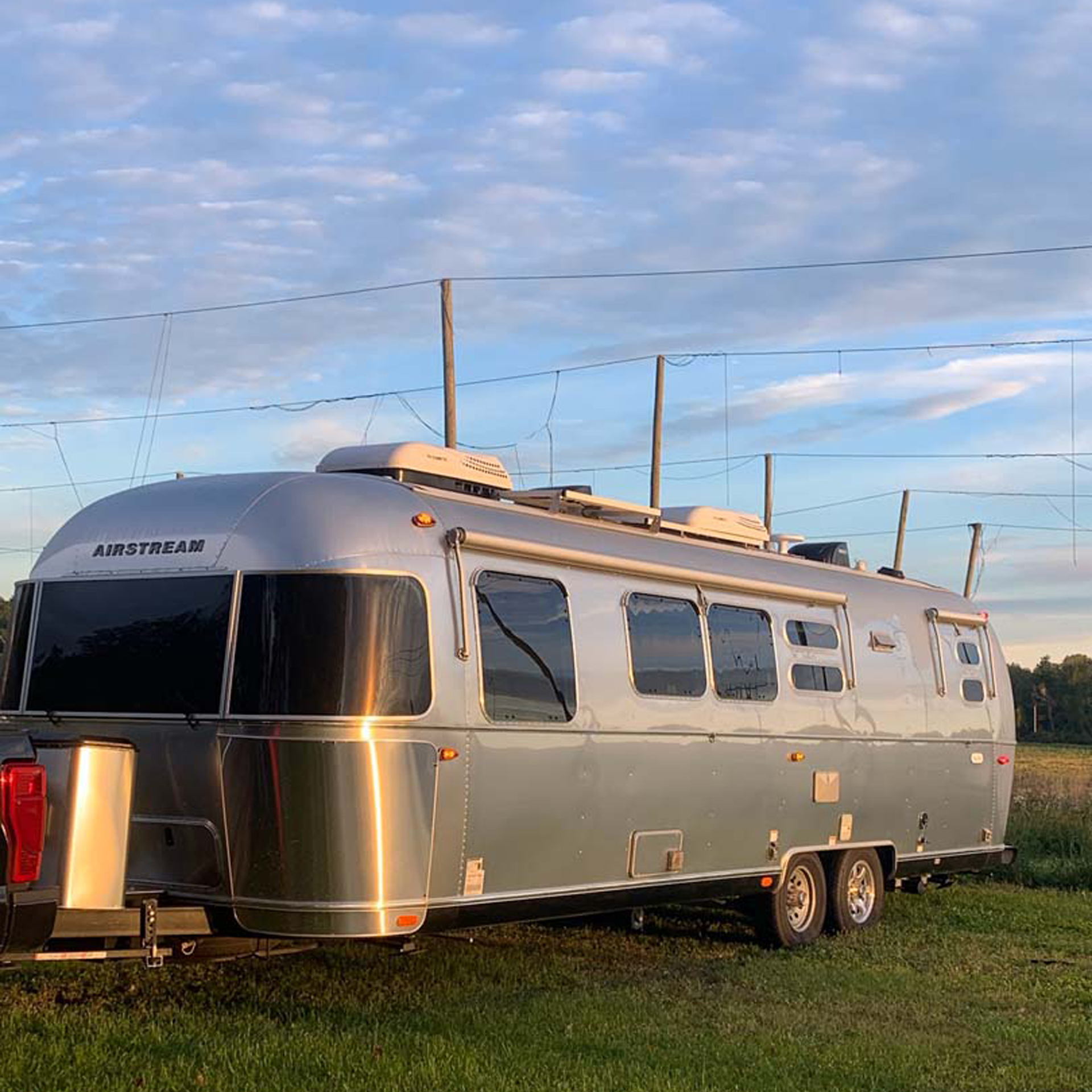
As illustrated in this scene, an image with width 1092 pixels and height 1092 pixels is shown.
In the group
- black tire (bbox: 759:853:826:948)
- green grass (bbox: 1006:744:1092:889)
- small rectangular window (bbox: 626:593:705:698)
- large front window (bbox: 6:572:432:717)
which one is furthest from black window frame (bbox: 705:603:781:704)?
green grass (bbox: 1006:744:1092:889)

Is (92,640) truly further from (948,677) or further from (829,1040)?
(948,677)

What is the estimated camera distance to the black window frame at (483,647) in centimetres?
945

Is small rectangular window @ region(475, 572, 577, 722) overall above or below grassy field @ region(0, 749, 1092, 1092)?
above

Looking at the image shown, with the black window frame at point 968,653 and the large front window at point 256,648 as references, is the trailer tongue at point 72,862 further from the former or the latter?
the black window frame at point 968,653

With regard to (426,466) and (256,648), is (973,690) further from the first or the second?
(256,648)

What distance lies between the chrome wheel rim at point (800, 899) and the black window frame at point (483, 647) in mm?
3643

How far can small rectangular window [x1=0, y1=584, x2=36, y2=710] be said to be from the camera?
973cm

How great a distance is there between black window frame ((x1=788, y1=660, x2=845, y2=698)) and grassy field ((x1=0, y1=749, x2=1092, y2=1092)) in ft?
6.54

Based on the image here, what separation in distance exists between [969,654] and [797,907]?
397 centimetres

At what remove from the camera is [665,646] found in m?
11.3

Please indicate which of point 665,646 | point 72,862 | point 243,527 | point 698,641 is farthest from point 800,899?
point 72,862

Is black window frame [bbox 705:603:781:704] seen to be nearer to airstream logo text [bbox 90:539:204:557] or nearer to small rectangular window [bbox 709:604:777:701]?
small rectangular window [bbox 709:604:777:701]

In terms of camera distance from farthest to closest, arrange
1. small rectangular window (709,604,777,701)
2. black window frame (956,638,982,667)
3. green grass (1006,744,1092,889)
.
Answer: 1. green grass (1006,744,1092,889)
2. black window frame (956,638,982,667)
3. small rectangular window (709,604,777,701)

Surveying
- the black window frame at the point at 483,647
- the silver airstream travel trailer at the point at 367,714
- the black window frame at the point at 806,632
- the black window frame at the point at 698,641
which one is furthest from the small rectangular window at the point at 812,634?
the black window frame at the point at 483,647
